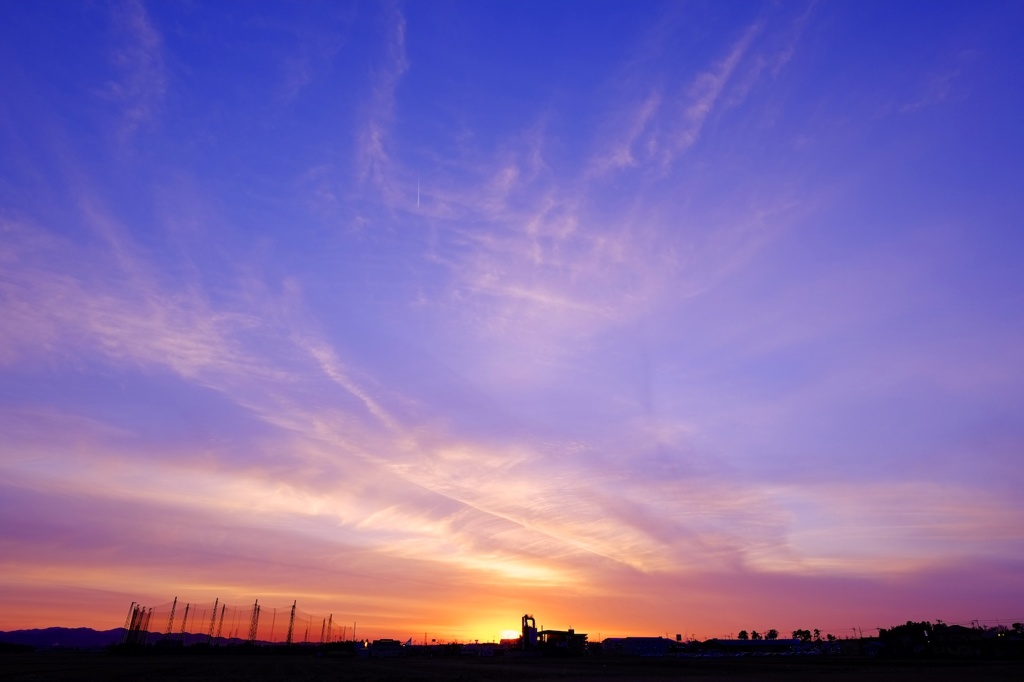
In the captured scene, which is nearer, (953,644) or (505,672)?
(505,672)

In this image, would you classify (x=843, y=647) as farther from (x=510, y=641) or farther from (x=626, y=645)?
(x=510, y=641)

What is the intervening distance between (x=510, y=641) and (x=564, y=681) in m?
124

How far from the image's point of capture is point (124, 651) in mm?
125750

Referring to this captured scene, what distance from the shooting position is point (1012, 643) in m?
112

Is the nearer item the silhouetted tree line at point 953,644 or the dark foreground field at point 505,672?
the dark foreground field at point 505,672

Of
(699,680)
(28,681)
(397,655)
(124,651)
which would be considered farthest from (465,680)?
(124,651)

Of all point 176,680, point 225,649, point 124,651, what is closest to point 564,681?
point 176,680

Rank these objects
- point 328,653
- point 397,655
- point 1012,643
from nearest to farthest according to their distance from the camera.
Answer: point 1012,643 → point 397,655 → point 328,653

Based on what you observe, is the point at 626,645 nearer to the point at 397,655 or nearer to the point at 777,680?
the point at 397,655

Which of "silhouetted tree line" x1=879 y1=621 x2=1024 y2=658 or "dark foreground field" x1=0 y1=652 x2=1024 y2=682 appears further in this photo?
"silhouetted tree line" x1=879 y1=621 x2=1024 y2=658

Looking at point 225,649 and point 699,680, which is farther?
point 225,649

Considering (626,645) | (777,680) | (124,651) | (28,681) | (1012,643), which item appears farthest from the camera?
(626,645)

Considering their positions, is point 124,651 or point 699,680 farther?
point 124,651

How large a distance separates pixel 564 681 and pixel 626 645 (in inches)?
5680
